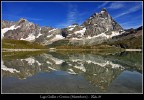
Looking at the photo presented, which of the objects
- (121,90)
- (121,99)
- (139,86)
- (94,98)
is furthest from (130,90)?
(94,98)

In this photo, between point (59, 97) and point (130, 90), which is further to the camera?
point (130, 90)

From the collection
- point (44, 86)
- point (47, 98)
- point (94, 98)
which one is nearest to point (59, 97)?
point (47, 98)

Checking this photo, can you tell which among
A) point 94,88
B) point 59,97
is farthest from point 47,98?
point 94,88

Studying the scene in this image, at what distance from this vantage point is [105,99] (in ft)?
62.0

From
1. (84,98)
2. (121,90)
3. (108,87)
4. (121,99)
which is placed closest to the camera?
→ (84,98)

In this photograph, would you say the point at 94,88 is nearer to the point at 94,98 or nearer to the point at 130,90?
the point at 130,90

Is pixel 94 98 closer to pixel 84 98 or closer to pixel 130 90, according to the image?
pixel 84 98

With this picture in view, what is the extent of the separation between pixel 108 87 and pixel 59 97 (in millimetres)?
10426

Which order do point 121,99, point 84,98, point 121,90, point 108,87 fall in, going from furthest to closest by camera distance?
point 108,87
point 121,90
point 121,99
point 84,98

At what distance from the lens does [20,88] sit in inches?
1066

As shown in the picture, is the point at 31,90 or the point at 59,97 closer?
the point at 59,97

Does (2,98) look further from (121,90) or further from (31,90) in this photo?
(121,90)

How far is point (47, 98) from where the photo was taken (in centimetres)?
1850

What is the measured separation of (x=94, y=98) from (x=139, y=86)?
39.6 ft
